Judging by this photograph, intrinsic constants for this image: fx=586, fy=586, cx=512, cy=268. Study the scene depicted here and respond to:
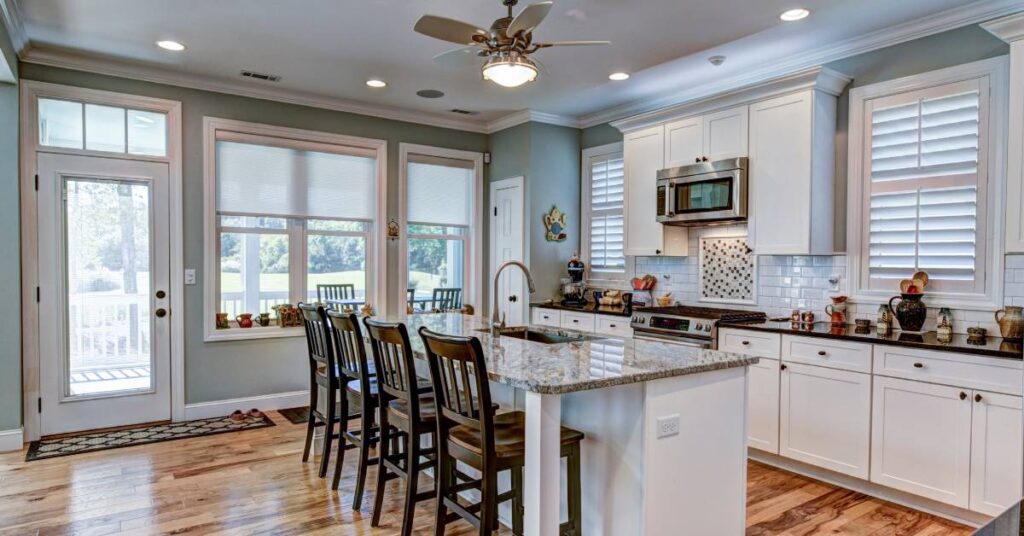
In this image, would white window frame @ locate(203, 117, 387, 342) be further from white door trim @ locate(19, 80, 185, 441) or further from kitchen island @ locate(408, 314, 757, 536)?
kitchen island @ locate(408, 314, 757, 536)

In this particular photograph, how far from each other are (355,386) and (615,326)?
7.82 feet

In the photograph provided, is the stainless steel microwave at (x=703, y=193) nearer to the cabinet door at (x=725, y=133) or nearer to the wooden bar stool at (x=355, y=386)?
the cabinet door at (x=725, y=133)

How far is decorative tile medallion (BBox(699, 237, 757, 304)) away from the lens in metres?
4.58

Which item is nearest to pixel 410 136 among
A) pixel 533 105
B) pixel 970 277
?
pixel 533 105

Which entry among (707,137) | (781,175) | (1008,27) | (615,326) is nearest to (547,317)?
(615,326)

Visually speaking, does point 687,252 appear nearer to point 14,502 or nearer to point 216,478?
point 216,478

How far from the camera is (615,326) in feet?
16.4

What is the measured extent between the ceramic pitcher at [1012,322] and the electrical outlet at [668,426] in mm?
2182

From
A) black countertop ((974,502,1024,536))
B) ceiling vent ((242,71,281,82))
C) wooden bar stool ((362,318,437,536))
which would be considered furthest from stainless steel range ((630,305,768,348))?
ceiling vent ((242,71,281,82))

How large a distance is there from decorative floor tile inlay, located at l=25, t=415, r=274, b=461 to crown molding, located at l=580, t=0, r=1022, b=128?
442 centimetres

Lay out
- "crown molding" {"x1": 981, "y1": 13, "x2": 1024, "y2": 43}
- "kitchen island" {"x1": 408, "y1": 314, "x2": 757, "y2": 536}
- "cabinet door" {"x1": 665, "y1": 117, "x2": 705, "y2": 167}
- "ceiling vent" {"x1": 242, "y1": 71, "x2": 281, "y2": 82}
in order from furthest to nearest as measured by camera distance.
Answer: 1. "ceiling vent" {"x1": 242, "y1": 71, "x2": 281, "y2": 82}
2. "cabinet door" {"x1": 665, "y1": 117, "x2": 705, "y2": 167}
3. "crown molding" {"x1": 981, "y1": 13, "x2": 1024, "y2": 43}
4. "kitchen island" {"x1": 408, "y1": 314, "x2": 757, "y2": 536}

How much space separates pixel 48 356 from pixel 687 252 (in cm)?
503

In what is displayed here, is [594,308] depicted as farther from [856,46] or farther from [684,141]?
[856,46]

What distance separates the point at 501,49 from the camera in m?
2.89
